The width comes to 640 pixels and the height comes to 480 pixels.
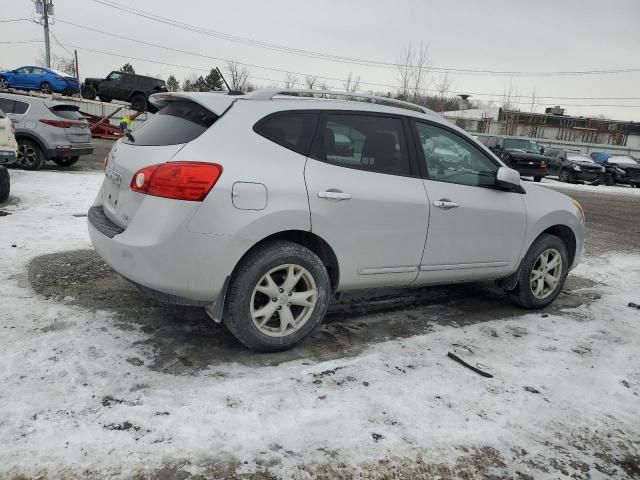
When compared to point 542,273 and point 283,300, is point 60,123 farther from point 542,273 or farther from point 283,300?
point 542,273

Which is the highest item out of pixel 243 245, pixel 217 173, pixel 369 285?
pixel 217 173

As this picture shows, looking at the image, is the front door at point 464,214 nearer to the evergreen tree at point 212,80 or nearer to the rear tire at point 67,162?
the rear tire at point 67,162

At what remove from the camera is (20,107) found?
11.1 meters

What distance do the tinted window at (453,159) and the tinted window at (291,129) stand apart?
100cm

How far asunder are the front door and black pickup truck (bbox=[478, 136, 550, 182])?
17.1m

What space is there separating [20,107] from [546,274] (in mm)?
11232

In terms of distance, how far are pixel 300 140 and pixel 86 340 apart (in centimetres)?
197

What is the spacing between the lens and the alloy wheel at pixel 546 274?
475cm

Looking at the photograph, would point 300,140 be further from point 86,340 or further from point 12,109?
point 12,109

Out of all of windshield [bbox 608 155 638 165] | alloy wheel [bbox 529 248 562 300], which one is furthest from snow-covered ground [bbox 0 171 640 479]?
windshield [bbox 608 155 638 165]

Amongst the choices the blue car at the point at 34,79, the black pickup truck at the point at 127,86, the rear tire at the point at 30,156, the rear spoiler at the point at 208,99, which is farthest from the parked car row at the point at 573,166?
the blue car at the point at 34,79

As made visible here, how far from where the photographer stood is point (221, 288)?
10.3ft

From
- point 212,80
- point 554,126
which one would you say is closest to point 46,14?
point 212,80

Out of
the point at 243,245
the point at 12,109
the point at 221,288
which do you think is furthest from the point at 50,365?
the point at 12,109
